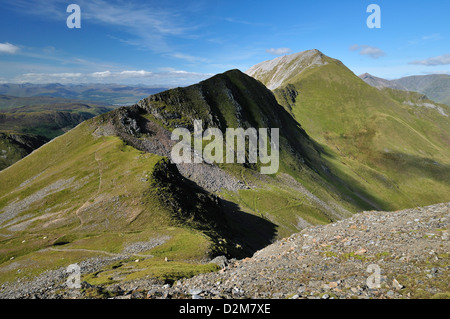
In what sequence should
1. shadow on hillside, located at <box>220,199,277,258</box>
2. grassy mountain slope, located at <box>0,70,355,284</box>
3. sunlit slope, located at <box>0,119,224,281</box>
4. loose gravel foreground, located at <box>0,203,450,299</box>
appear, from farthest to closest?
1. shadow on hillside, located at <box>220,199,277,258</box>
2. grassy mountain slope, located at <box>0,70,355,284</box>
3. sunlit slope, located at <box>0,119,224,281</box>
4. loose gravel foreground, located at <box>0,203,450,299</box>

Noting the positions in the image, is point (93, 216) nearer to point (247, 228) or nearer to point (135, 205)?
point (135, 205)

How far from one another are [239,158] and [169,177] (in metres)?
52.9

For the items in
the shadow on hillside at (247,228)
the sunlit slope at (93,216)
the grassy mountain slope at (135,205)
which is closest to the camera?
the sunlit slope at (93,216)

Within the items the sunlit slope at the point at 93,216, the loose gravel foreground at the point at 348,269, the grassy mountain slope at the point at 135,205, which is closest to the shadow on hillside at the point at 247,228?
the grassy mountain slope at the point at 135,205

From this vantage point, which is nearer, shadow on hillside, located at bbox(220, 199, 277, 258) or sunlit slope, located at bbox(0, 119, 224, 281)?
sunlit slope, located at bbox(0, 119, 224, 281)

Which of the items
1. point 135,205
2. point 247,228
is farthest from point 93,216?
point 247,228

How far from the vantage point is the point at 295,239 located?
29.5 metres

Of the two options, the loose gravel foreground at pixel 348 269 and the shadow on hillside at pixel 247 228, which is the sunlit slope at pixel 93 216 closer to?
the shadow on hillside at pixel 247 228

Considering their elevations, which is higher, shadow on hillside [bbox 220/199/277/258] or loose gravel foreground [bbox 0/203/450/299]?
loose gravel foreground [bbox 0/203/450/299]

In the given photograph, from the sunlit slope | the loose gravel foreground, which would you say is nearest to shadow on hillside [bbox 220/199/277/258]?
the sunlit slope

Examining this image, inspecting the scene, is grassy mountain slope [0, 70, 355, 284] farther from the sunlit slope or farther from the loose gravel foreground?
the loose gravel foreground

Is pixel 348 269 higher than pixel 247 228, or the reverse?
pixel 348 269
